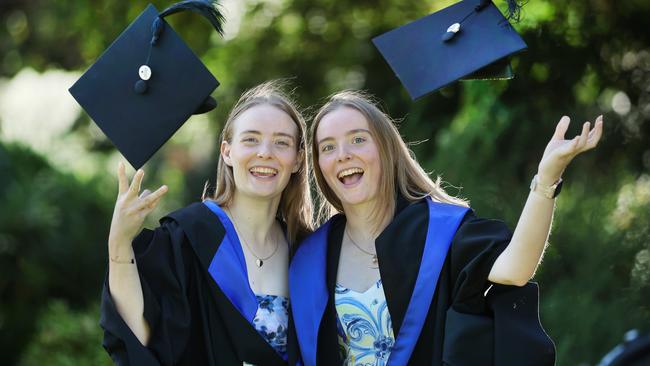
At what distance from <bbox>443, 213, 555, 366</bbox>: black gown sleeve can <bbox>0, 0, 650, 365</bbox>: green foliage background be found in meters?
1.47

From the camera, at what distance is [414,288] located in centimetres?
349

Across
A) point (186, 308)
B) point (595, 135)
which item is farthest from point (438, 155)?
point (595, 135)

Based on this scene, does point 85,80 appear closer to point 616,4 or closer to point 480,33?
point 480,33

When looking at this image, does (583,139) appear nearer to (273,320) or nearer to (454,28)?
(454,28)

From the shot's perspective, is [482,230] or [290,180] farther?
[290,180]

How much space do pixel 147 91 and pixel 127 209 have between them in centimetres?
55

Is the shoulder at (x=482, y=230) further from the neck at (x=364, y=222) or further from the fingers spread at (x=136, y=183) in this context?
the fingers spread at (x=136, y=183)

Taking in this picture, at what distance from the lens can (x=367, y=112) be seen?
3.79m

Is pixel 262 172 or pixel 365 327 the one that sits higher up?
pixel 262 172

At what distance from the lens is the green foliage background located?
5.54 meters

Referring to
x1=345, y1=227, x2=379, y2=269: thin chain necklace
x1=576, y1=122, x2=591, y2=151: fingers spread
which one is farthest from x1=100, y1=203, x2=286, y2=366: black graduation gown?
x1=576, y1=122, x2=591, y2=151: fingers spread

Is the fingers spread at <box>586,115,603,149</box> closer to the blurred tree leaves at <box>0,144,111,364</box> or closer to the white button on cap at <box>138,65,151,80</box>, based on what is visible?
the white button on cap at <box>138,65,151,80</box>

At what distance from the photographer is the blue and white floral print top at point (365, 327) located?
3521 millimetres

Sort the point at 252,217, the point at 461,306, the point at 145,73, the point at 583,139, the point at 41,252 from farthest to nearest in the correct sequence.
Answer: the point at 41,252
the point at 252,217
the point at 145,73
the point at 461,306
the point at 583,139
